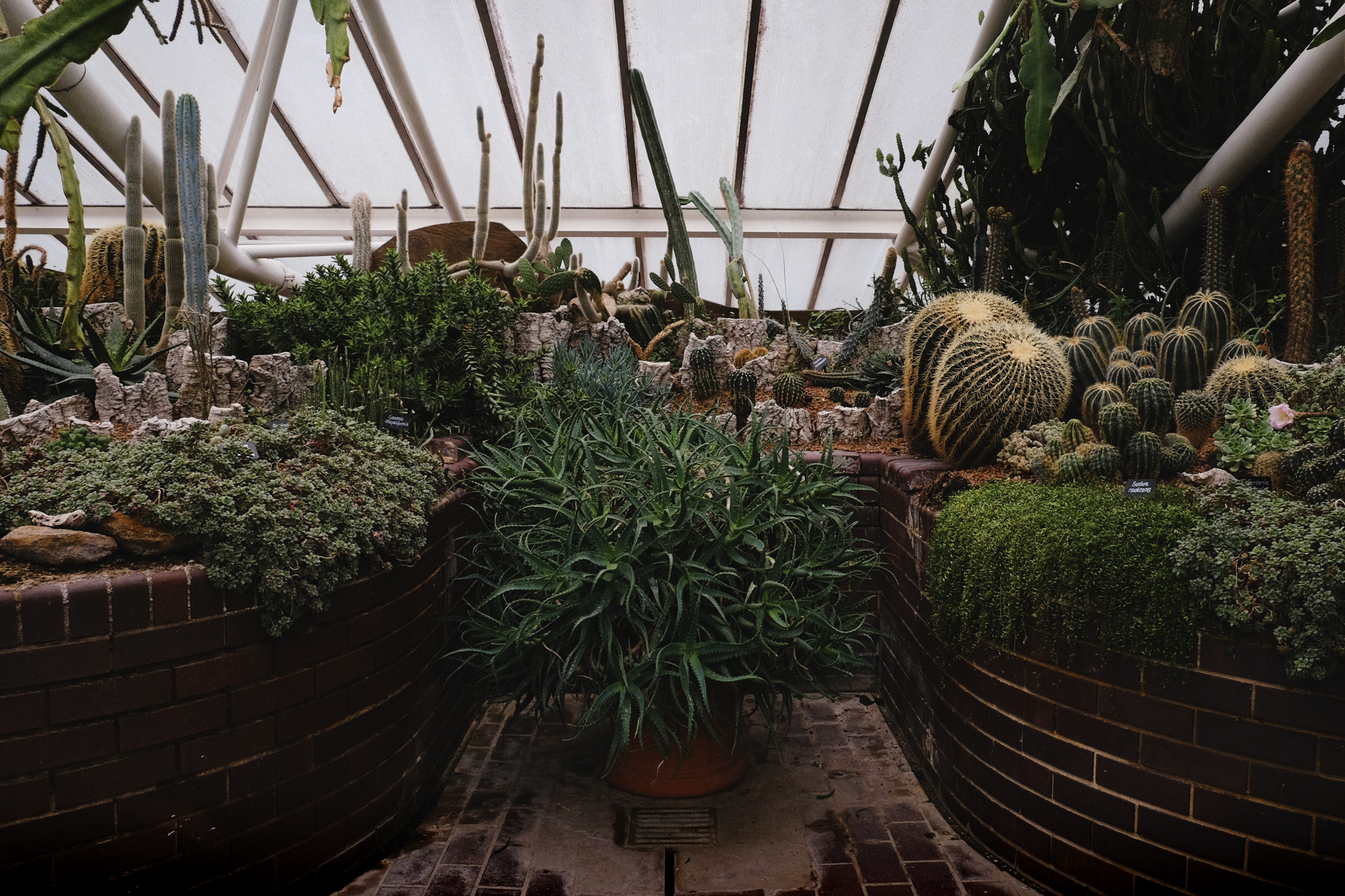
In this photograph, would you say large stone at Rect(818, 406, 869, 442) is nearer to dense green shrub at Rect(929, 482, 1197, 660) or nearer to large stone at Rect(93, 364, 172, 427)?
dense green shrub at Rect(929, 482, 1197, 660)

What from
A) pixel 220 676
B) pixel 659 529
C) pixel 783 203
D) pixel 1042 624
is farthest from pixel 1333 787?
pixel 783 203

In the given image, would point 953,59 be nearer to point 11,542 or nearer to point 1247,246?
point 1247,246

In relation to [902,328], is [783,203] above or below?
above

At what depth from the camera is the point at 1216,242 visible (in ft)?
12.8

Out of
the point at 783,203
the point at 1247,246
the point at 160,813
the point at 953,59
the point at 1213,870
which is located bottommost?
the point at 1213,870

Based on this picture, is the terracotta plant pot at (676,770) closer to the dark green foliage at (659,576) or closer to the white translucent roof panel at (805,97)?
the dark green foliage at (659,576)

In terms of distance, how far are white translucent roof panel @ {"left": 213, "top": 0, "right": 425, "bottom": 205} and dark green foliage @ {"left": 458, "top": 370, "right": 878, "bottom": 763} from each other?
5.40 metres

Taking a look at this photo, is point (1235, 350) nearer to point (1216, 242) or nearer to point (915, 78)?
point (1216, 242)

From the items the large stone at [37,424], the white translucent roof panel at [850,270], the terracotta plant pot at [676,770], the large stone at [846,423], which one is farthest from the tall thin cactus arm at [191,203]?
the white translucent roof panel at [850,270]

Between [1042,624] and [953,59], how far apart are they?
19.5ft

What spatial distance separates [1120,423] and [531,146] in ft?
13.1

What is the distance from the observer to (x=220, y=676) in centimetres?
202

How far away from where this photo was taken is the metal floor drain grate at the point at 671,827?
8.57ft

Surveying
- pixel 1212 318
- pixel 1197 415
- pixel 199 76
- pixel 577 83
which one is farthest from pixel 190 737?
pixel 199 76
